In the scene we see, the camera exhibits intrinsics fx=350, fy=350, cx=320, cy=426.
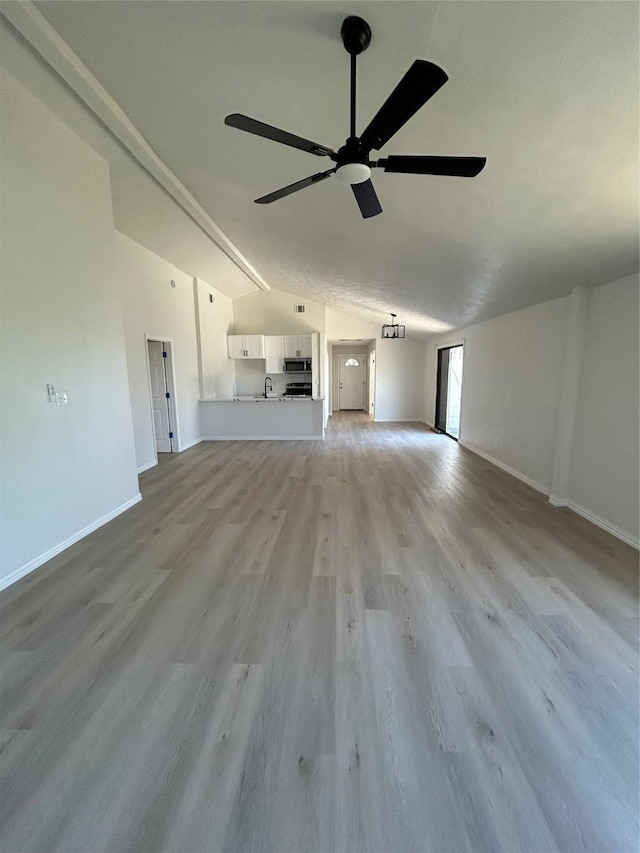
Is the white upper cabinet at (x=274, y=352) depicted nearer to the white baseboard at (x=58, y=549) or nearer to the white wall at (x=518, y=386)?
the white wall at (x=518, y=386)

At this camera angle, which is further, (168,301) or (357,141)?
(168,301)

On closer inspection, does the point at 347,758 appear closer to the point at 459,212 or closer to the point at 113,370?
the point at 459,212

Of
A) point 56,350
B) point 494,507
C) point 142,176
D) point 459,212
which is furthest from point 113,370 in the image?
point 494,507

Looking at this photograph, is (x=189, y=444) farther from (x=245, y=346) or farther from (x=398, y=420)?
(x=398, y=420)

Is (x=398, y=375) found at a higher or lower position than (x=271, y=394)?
higher

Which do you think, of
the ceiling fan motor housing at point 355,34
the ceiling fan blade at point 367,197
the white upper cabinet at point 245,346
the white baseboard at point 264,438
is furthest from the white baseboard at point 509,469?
the white upper cabinet at point 245,346

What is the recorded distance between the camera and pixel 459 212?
262cm

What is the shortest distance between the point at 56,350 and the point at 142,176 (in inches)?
84.9

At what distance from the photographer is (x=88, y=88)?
239 centimetres

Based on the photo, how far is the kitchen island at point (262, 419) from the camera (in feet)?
22.7

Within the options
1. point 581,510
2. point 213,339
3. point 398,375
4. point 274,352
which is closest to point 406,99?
point 581,510

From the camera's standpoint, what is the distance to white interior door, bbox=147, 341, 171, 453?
5.92 m

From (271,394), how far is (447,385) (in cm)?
441

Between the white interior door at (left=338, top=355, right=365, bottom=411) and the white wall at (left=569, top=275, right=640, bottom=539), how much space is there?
8.48m
